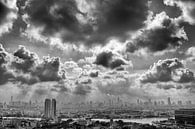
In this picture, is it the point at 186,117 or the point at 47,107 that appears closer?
the point at 186,117

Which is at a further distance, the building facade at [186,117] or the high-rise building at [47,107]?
the high-rise building at [47,107]

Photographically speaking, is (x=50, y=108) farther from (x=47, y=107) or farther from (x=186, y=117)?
(x=186, y=117)

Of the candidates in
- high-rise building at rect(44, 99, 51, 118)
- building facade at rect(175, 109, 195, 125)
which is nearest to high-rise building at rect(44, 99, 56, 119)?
high-rise building at rect(44, 99, 51, 118)

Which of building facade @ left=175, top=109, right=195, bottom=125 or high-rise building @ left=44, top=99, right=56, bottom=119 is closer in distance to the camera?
building facade @ left=175, top=109, right=195, bottom=125

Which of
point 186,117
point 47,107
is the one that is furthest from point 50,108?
point 186,117

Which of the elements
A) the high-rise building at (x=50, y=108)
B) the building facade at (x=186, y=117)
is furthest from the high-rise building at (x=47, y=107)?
the building facade at (x=186, y=117)

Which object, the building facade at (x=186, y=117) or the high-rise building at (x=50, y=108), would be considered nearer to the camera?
the building facade at (x=186, y=117)

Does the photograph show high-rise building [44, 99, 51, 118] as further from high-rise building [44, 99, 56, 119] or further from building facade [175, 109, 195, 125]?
building facade [175, 109, 195, 125]

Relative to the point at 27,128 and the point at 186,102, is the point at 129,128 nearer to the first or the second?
the point at 27,128

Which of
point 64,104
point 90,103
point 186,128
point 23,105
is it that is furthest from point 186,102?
point 186,128

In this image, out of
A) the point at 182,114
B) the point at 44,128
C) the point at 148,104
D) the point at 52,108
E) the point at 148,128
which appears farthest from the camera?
the point at 148,104

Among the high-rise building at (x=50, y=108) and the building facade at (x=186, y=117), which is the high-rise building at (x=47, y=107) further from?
the building facade at (x=186, y=117)
